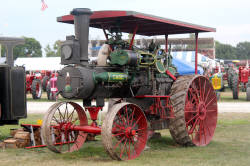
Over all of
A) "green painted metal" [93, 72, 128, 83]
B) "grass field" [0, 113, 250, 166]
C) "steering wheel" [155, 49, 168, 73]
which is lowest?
"grass field" [0, 113, 250, 166]

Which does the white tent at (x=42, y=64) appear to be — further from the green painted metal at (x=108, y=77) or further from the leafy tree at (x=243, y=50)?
the leafy tree at (x=243, y=50)

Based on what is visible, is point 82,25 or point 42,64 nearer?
point 82,25

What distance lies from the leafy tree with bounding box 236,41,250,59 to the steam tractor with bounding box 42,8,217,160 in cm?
10355

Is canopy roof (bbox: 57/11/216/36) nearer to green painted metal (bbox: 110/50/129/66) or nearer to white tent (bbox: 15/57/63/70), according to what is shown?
green painted metal (bbox: 110/50/129/66)

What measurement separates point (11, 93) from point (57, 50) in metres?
74.0

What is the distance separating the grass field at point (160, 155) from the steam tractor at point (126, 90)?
22 centimetres

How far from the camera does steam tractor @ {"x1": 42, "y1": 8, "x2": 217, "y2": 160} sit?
6.08 meters

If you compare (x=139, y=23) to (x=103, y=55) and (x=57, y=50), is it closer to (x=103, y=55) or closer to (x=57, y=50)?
(x=103, y=55)

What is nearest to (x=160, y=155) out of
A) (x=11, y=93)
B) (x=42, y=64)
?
(x=11, y=93)

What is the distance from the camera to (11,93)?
7523 mm

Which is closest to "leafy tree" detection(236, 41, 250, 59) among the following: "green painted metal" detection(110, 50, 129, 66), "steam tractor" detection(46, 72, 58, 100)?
"steam tractor" detection(46, 72, 58, 100)

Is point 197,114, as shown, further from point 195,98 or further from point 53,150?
point 53,150

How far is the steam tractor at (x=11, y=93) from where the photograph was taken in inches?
295

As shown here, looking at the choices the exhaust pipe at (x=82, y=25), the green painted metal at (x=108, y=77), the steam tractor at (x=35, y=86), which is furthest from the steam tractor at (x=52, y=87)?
the exhaust pipe at (x=82, y=25)
